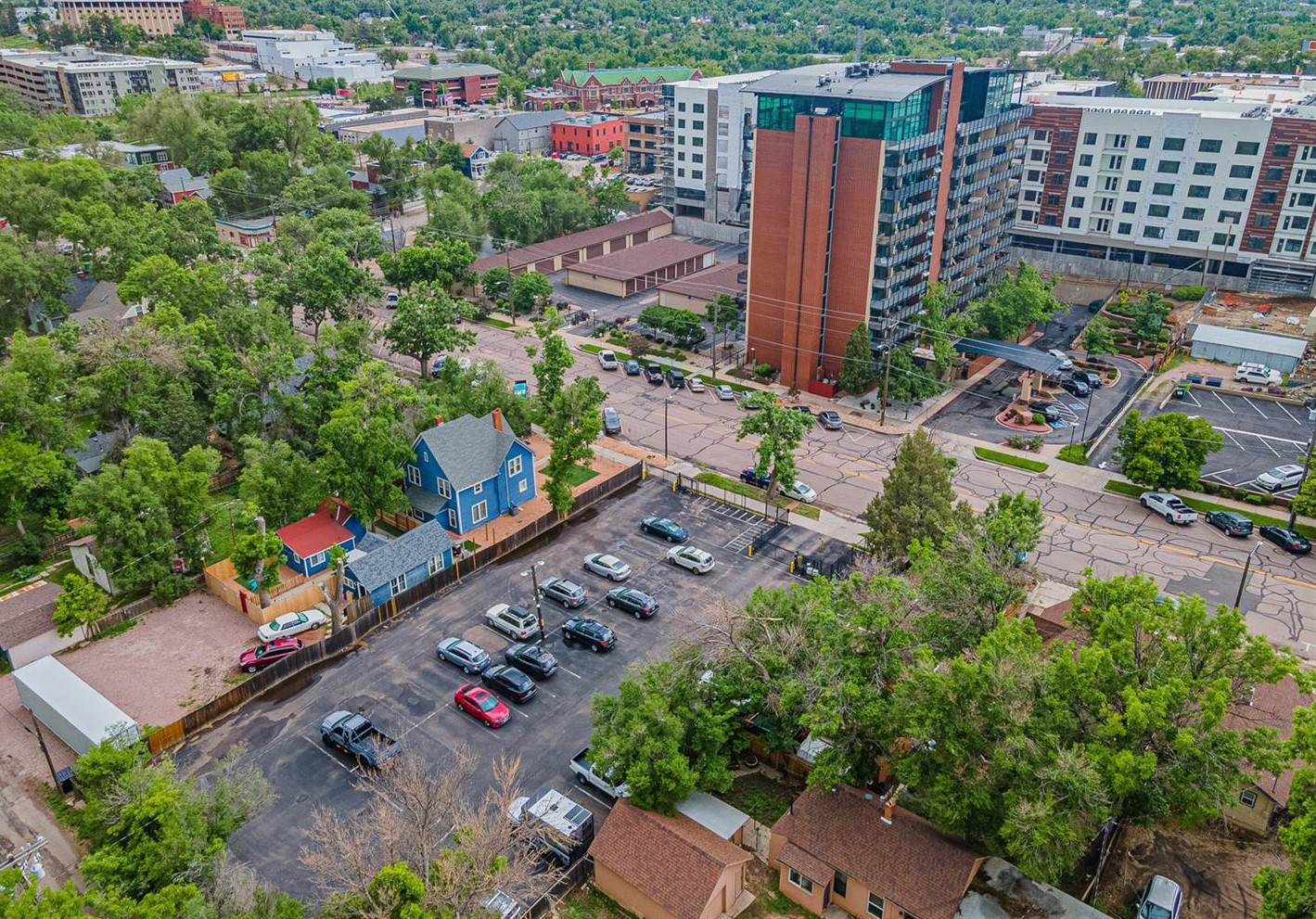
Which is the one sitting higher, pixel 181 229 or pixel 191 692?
pixel 181 229

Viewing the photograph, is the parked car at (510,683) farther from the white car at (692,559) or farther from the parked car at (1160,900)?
the parked car at (1160,900)

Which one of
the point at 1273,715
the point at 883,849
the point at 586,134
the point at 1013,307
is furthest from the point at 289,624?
the point at 586,134

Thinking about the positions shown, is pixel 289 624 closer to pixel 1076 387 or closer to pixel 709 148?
pixel 1076 387

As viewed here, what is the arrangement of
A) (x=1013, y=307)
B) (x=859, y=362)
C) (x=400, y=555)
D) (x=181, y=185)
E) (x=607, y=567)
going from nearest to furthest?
(x=400, y=555), (x=607, y=567), (x=859, y=362), (x=1013, y=307), (x=181, y=185)

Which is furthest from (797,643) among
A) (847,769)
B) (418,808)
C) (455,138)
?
(455,138)

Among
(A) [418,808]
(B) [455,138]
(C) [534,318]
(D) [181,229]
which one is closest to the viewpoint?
(A) [418,808]

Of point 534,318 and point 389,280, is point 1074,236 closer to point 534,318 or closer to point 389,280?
point 534,318

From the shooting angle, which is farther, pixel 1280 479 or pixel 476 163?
pixel 476 163
